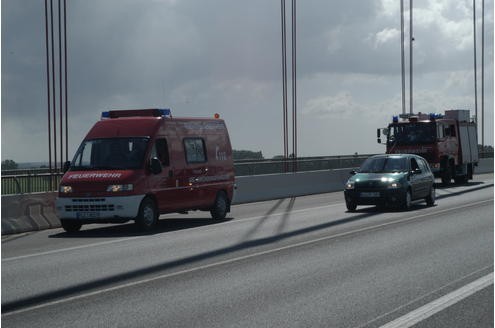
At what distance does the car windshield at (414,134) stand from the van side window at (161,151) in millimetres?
18832

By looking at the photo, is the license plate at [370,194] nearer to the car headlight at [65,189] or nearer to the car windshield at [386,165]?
the car windshield at [386,165]

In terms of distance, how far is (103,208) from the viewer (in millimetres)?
16641

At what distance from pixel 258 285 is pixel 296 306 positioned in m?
1.39

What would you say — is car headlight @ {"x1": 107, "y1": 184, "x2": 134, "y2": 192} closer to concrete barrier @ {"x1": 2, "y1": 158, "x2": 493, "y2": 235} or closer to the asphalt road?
the asphalt road

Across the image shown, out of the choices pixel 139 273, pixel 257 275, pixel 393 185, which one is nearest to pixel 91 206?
pixel 139 273

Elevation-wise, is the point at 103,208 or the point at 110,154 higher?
the point at 110,154

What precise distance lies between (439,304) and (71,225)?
10755 mm

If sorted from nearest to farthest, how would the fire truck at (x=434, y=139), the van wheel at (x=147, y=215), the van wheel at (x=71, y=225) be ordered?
the van wheel at (x=147, y=215) < the van wheel at (x=71, y=225) < the fire truck at (x=434, y=139)

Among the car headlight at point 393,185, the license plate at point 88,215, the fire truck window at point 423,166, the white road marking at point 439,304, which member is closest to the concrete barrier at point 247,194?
the license plate at point 88,215

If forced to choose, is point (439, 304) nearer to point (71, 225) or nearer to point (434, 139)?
point (71, 225)

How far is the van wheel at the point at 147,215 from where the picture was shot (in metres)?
16.8

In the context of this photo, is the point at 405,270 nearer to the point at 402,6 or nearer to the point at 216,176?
the point at 216,176

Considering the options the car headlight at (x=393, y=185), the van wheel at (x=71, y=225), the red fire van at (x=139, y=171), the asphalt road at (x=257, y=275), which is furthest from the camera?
the car headlight at (x=393, y=185)

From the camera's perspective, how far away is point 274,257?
39.3 ft
